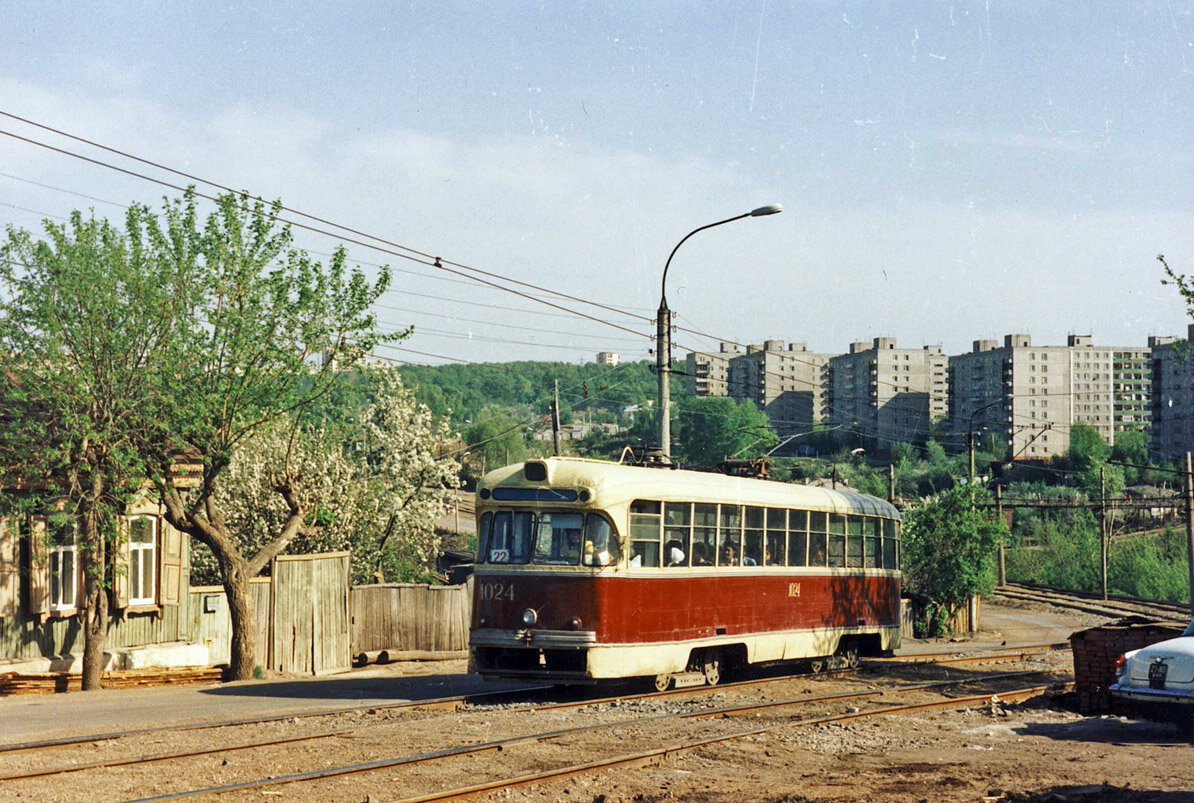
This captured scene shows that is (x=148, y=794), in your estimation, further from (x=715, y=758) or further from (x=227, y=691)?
(x=227, y=691)

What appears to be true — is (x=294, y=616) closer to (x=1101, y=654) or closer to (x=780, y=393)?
(x=1101, y=654)

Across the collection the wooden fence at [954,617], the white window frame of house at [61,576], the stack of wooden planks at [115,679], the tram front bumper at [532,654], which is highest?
the white window frame of house at [61,576]

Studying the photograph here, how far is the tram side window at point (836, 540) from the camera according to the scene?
21.2 meters

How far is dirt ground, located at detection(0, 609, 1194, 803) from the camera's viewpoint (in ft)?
33.4

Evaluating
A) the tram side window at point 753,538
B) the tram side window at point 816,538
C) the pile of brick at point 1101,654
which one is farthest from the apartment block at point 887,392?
the pile of brick at point 1101,654

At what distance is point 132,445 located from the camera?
63.1 ft

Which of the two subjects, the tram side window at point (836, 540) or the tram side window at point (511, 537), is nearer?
the tram side window at point (511, 537)

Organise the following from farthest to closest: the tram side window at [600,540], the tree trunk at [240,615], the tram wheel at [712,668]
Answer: the tree trunk at [240,615] < the tram wheel at [712,668] < the tram side window at [600,540]

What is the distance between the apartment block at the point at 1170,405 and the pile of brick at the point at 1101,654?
149 metres

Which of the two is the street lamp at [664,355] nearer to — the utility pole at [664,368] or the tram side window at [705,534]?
the utility pole at [664,368]

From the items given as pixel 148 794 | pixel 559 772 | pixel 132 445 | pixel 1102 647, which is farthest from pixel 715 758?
pixel 132 445

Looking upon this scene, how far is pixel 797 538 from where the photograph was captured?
20125 mm

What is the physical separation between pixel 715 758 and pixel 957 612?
29671mm

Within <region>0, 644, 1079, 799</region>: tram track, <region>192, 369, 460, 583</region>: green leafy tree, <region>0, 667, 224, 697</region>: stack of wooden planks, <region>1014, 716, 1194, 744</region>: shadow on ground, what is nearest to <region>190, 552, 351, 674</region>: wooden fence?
<region>0, 667, 224, 697</region>: stack of wooden planks
